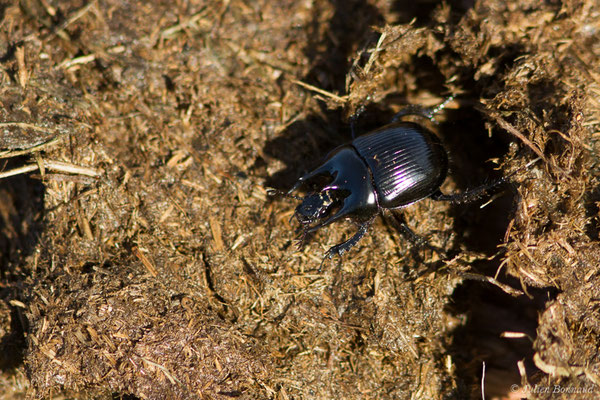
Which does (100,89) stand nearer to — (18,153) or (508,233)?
(18,153)

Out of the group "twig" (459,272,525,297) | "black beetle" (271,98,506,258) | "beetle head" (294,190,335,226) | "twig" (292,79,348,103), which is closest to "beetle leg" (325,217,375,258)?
"black beetle" (271,98,506,258)

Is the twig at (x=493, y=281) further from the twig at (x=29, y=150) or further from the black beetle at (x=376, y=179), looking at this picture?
the twig at (x=29, y=150)

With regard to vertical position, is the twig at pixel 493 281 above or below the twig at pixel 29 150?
below

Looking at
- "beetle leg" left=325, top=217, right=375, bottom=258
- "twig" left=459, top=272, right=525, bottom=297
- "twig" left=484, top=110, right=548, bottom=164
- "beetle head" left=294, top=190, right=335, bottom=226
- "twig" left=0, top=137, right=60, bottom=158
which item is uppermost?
"twig" left=0, top=137, right=60, bottom=158

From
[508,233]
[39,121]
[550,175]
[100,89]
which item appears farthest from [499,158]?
[39,121]

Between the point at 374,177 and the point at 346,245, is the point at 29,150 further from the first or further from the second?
the point at 374,177

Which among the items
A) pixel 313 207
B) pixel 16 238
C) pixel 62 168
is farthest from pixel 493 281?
pixel 16 238

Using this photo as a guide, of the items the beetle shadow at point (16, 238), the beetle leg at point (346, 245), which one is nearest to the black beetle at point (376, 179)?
the beetle leg at point (346, 245)

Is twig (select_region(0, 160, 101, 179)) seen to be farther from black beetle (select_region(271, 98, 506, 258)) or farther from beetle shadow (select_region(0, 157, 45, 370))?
black beetle (select_region(271, 98, 506, 258))
